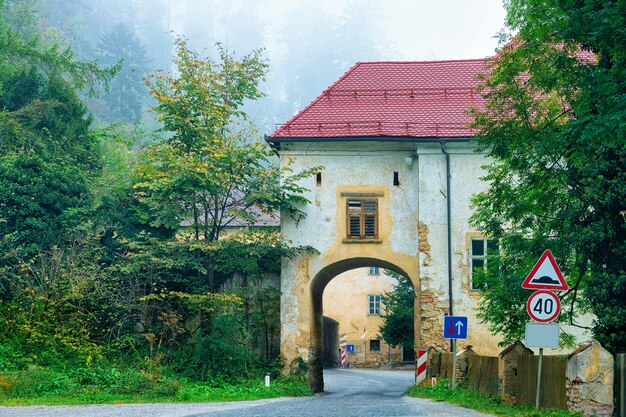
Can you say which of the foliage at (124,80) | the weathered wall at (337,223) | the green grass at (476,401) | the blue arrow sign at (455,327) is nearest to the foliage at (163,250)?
the weathered wall at (337,223)

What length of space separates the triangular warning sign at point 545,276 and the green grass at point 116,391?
972 cm

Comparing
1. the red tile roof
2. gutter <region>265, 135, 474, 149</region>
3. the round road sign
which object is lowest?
the round road sign

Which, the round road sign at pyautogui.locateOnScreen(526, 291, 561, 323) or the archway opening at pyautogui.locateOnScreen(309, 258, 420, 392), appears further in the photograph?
the archway opening at pyautogui.locateOnScreen(309, 258, 420, 392)

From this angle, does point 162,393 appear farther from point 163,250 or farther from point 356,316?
point 356,316

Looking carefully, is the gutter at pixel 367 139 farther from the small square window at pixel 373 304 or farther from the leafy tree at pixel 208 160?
the small square window at pixel 373 304

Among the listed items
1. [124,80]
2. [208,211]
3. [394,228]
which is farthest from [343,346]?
[124,80]

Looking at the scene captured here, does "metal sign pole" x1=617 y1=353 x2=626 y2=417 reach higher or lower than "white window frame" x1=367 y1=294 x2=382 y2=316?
higher

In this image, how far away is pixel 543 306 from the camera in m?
14.1

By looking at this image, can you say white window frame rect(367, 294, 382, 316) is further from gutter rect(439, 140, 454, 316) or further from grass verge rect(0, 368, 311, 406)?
grass verge rect(0, 368, 311, 406)

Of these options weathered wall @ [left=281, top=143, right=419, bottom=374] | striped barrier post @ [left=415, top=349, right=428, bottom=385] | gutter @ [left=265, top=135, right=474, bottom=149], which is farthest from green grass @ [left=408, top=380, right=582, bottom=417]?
gutter @ [left=265, top=135, right=474, bottom=149]

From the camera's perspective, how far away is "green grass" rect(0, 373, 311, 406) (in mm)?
19886

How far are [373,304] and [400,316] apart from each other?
37.5 feet

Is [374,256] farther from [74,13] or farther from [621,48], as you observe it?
[74,13]

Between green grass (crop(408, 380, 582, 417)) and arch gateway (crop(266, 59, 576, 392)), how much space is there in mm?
4005
